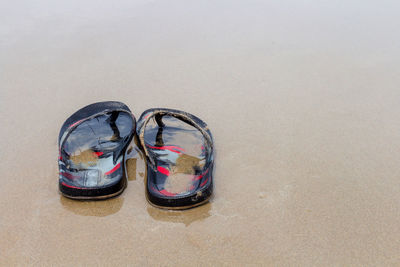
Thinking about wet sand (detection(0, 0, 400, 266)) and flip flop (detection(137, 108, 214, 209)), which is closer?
wet sand (detection(0, 0, 400, 266))

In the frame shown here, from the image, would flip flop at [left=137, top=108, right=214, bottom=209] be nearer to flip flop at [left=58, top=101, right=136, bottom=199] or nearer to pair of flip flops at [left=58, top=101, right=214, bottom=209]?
pair of flip flops at [left=58, top=101, right=214, bottom=209]

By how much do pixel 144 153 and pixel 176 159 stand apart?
0.54ft

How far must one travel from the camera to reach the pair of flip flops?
162cm

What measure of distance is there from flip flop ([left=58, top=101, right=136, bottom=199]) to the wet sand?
70 mm

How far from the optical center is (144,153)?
1850mm

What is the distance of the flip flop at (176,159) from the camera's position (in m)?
1.59

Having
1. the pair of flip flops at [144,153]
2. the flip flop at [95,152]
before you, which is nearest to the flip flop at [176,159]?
the pair of flip flops at [144,153]

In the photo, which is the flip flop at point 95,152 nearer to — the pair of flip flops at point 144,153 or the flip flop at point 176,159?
the pair of flip flops at point 144,153

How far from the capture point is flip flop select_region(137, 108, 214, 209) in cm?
159

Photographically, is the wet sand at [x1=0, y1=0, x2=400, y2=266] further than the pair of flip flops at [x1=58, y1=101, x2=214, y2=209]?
No

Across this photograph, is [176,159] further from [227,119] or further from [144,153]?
[227,119]

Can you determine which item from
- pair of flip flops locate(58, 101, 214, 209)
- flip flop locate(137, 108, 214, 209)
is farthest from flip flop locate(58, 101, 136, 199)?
flip flop locate(137, 108, 214, 209)

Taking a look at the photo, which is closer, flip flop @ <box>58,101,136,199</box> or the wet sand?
the wet sand

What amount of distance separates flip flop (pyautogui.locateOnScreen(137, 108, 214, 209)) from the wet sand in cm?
8
